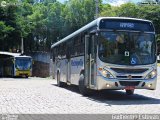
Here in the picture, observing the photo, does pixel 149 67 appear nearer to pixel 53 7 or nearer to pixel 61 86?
pixel 61 86

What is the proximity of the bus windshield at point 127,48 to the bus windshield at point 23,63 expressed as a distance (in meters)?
37.8

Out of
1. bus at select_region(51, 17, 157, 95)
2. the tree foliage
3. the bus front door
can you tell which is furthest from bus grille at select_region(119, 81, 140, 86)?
the tree foliage

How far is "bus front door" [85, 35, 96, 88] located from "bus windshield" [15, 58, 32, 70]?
3586cm

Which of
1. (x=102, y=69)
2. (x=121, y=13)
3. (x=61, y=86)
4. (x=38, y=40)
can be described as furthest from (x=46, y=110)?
(x=38, y=40)

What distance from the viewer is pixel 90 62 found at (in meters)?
17.1

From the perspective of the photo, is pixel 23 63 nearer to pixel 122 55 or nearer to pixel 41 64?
pixel 41 64

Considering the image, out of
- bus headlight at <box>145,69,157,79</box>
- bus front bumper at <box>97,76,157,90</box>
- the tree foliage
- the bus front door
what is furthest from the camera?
the tree foliage

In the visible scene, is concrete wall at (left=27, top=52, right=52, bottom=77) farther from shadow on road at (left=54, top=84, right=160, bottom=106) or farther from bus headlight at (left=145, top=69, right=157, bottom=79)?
bus headlight at (left=145, top=69, right=157, bottom=79)

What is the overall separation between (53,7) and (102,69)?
2398 inches

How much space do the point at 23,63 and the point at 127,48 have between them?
38.4 metres

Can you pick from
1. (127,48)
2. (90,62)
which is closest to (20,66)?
(90,62)

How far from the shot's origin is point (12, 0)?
55.5 m

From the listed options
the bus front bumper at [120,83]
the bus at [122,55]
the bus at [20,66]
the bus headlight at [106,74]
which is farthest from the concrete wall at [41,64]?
the bus headlight at [106,74]

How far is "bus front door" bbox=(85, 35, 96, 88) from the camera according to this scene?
16.6 meters
